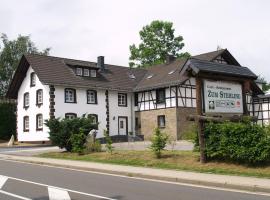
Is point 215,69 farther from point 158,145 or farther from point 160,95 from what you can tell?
point 160,95

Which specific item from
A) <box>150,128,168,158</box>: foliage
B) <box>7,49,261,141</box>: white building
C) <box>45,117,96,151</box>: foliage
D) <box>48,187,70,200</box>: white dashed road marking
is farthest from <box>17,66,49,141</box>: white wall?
<box>48,187,70,200</box>: white dashed road marking

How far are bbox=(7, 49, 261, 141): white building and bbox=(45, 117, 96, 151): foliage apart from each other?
45.6 feet

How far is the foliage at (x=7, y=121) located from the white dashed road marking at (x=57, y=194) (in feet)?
135

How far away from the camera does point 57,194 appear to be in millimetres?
11672

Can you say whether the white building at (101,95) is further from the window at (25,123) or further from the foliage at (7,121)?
the foliage at (7,121)

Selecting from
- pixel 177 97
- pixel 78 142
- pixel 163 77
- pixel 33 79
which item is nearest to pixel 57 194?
pixel 78 142

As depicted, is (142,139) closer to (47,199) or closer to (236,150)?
(236,150)

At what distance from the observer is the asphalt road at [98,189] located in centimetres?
1114

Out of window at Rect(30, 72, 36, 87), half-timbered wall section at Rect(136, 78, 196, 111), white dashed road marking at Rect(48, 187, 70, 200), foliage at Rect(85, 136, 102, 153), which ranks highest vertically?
window at Rect(30, 72, 36, 87)

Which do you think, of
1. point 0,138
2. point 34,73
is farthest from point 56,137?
point 0,138

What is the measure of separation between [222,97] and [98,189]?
7.07m

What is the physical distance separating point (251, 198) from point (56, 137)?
16781mm

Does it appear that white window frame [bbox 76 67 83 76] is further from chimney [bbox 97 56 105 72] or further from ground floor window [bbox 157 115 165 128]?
ground floor window [bbox 157 115 165 128]

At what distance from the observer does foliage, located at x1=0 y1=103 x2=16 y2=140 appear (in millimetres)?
52000
